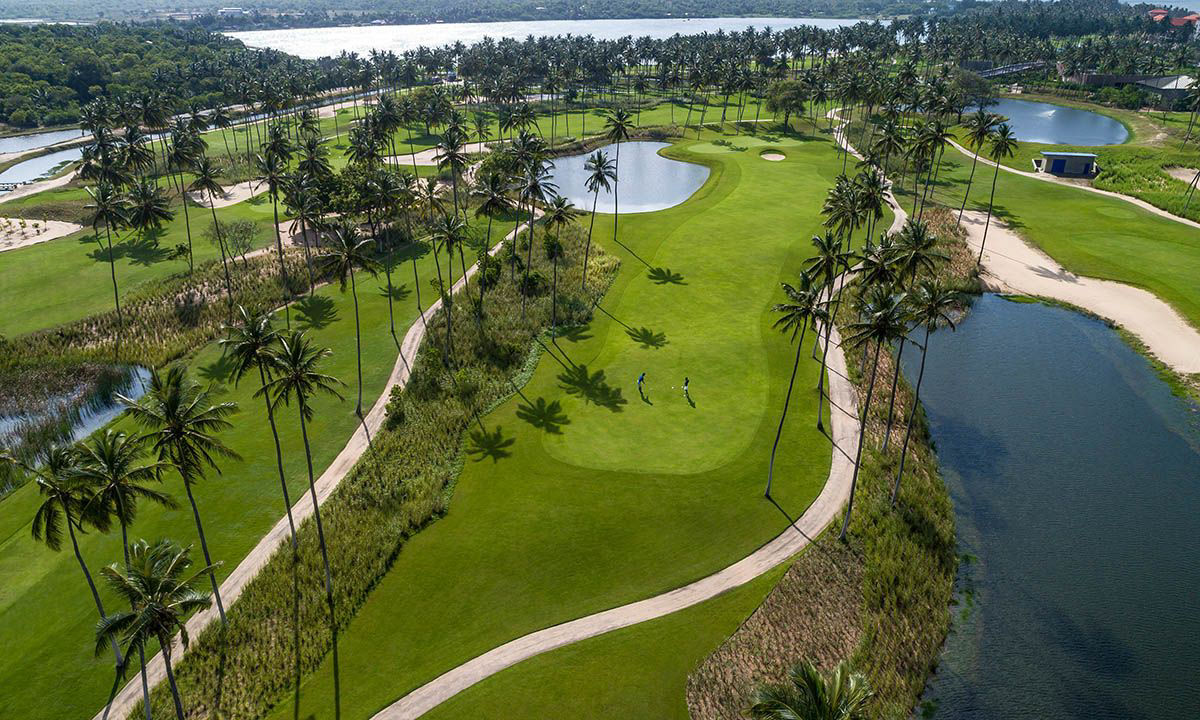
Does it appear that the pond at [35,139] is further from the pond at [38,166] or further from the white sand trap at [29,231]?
the white sand trap at [29,231]

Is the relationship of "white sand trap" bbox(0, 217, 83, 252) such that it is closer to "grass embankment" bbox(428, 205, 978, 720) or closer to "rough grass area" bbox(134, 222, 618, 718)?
"rough grass area" bbox(134, 222, 618, 718)

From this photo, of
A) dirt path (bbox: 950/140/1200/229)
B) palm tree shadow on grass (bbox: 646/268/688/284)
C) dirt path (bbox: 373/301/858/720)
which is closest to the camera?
dirt path (bbox: 373/301/858/720)

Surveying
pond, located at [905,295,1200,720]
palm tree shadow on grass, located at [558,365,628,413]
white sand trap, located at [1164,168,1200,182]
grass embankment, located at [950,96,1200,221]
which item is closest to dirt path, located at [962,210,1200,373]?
pond, located at [905,295,1200,720]

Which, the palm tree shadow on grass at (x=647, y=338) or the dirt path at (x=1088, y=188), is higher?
the dirt path at (x=1088, y=188)

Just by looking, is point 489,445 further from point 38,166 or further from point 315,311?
point 38,166

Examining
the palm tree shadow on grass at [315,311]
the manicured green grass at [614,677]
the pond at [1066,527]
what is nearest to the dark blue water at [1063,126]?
the pond at [1066,527]

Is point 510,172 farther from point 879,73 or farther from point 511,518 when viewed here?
point 879,73

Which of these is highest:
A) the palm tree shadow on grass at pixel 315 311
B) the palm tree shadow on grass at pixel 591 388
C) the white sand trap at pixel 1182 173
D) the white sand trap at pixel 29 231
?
the white sand trap at pixel 1182 173
